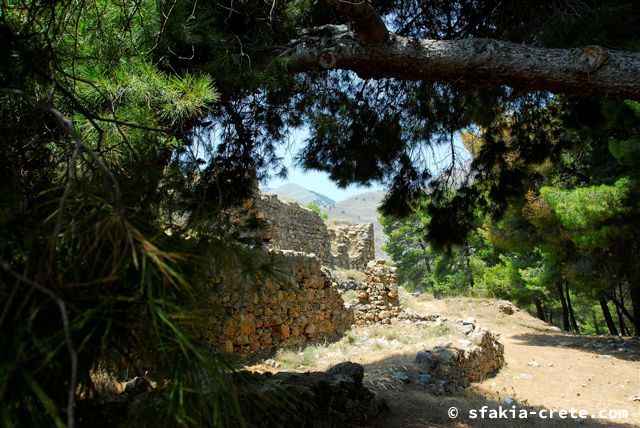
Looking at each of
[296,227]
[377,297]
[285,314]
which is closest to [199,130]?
[285,314]

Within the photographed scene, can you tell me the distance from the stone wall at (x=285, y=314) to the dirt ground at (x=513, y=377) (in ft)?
1.05

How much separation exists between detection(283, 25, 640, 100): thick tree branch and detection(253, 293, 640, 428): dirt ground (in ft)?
9.30

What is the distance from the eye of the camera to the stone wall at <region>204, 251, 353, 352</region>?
643 centimetres

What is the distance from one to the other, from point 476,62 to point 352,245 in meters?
16.5

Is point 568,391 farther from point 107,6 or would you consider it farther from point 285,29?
point 107,6

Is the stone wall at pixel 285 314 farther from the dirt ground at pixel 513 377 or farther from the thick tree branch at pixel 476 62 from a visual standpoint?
the thick tree branch at pixel 476 62

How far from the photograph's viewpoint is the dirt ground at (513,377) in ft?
14.5

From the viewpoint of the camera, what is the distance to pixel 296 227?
16.0 m

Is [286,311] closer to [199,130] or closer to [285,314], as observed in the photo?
[285,314]

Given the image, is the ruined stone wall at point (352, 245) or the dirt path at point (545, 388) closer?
the dirt path at point (545, 388)

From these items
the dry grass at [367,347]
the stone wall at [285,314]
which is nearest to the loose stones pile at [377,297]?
the dry grass at [367,347]

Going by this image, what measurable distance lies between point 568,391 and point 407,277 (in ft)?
72.8

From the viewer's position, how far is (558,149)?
444 centimetres

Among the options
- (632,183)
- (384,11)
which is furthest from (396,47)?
(632,183)
